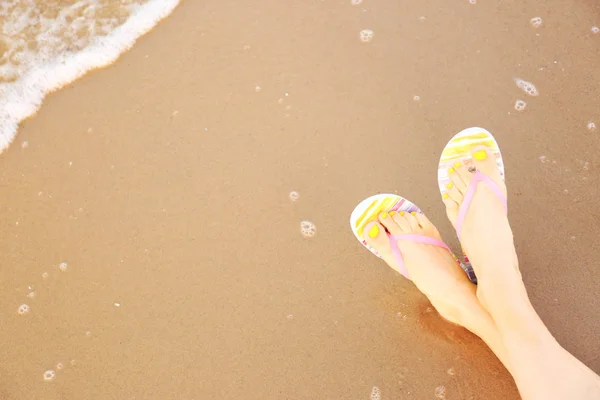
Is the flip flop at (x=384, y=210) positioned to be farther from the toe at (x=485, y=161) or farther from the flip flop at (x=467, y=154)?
the toe at (x=485, y=161)

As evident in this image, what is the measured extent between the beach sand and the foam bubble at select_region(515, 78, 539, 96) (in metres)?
0.03

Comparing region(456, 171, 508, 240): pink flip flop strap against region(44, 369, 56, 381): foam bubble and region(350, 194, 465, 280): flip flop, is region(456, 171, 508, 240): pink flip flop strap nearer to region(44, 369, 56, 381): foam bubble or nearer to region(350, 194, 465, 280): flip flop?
region(350, 194, 465, 280): flip flop

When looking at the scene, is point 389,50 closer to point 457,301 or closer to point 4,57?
point 457,301

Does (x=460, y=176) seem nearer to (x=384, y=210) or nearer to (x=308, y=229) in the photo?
(x=384, y=210)

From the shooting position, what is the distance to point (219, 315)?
184 centimetres

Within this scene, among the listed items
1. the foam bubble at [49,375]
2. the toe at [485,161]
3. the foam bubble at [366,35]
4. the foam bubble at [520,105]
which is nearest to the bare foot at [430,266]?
the toe at [485,161]

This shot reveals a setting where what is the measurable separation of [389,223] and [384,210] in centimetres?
5

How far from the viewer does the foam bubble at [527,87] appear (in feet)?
6.53

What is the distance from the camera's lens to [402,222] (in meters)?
1.84

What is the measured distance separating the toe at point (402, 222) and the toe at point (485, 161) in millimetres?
303

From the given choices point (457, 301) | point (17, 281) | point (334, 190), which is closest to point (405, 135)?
point (334, 190)

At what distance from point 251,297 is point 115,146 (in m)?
0.79

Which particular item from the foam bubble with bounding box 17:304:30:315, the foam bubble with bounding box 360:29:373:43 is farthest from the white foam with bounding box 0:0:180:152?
the foam bubble with bounding box 360:29:373:43

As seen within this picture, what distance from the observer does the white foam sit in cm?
221
